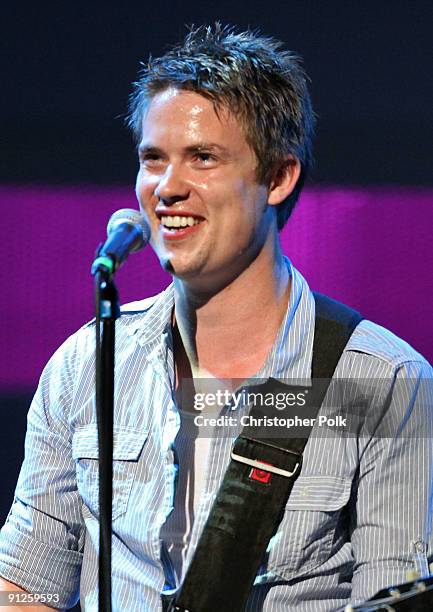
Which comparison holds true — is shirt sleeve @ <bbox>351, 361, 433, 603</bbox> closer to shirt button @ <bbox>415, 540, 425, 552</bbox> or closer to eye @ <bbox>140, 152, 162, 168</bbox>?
shirt button @ <bbox>415, 540, 425, 552</bbox>

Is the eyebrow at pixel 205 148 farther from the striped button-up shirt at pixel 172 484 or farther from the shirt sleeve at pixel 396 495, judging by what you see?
the shirt sleeve at pixel 396 495

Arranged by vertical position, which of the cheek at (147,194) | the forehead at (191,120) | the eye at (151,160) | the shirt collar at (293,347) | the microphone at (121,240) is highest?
the forehead at (191,120)

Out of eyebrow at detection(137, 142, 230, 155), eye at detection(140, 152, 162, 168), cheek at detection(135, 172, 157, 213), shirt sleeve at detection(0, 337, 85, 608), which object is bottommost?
shirt sleeve at detection(0, 337, 85, 608)

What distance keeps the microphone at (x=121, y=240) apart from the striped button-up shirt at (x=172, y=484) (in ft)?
1.95

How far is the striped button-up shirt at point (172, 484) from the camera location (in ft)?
7.40

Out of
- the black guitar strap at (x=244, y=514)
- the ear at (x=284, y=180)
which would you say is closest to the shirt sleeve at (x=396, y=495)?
the black guitar strap at (x=244, y=514)

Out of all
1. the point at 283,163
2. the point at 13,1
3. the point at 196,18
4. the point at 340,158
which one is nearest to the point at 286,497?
the point at 283,163

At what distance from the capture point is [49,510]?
248 cm

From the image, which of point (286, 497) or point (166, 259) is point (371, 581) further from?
point (166, 259)

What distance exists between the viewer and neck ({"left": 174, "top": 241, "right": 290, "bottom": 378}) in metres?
2.41

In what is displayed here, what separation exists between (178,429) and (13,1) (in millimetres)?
1249

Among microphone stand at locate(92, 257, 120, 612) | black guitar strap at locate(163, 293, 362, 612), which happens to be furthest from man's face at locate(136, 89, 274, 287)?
microphone stand at locate(92, 257, 120, 612)

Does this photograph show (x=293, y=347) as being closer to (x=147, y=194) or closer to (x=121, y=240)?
(x=147, y=194)

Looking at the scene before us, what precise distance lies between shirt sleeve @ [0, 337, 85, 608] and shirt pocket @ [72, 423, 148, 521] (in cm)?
7
